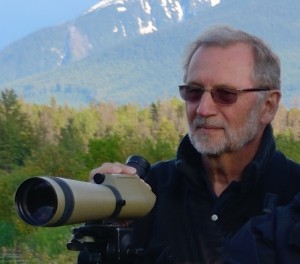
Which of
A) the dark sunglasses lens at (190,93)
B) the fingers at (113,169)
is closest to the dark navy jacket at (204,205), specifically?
the dark sunglasses lens at (190,93)

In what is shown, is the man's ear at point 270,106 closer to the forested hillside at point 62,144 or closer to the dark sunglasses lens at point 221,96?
Answer: the dark sunglasses lens at point 221,96

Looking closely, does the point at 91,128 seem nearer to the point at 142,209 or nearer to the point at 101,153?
the point at 101,153

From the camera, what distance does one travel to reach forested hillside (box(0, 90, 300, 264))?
48.6ft

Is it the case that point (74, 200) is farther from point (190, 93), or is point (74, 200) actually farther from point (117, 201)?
point (190, 93)

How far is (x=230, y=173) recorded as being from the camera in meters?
3.12

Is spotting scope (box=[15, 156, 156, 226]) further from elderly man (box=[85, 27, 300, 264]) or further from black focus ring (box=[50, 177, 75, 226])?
elderly man (box=[85, 27, 300, 264])

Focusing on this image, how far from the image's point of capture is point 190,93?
3088 millimetres

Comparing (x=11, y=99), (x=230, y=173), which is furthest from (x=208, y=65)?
(x=11, y=99)

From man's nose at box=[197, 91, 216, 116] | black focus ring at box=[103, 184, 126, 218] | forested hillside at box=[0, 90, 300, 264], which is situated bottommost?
forested hillside at box=[0, 90, 300, 264]

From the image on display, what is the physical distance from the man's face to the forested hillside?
6204 mm

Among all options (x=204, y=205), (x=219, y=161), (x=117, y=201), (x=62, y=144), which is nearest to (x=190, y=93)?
(x=219, y=161)

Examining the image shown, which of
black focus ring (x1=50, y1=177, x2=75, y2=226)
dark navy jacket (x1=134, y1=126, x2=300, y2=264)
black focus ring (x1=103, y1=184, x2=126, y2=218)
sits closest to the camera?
black focus ring (x1=50, y1=177, x2=75, y2=226)

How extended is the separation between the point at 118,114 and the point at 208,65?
8295 cm

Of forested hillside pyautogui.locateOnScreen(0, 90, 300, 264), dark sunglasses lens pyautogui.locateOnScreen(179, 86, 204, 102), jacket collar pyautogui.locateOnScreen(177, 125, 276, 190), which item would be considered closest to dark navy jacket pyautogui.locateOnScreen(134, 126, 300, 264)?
jacket collar pyautogui.locateOnScreen(177, 125, 276, 190)
